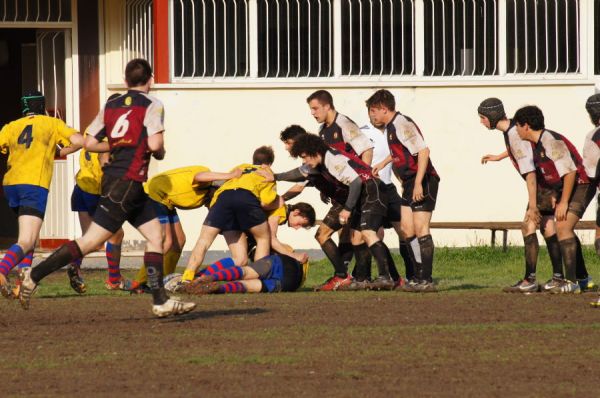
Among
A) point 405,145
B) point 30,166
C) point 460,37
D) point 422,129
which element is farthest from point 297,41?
point 30,166

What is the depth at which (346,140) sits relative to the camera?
14062 mm

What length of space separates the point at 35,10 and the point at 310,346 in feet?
36.6

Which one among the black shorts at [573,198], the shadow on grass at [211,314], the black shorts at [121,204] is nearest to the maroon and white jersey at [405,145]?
the black shorts at [573,198]

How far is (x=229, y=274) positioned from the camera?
1342 centimetres

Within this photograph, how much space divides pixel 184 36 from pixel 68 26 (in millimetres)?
1763

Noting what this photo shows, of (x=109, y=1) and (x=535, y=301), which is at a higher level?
(x=109, y=1)

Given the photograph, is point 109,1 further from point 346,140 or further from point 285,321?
point 285,321

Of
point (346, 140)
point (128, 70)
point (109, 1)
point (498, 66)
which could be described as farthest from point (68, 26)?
point (128, 70)

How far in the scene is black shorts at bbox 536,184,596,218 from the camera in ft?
42.7

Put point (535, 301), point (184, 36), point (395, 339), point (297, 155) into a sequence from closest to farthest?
1. point (395, 339)
2. point (535, 301)
3. point (297, 155)
4. point (184, 36)

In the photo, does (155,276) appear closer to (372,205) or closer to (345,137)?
(372,205)

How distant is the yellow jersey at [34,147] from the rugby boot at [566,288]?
179 inches

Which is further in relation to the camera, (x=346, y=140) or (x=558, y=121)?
(x=558, y=121)

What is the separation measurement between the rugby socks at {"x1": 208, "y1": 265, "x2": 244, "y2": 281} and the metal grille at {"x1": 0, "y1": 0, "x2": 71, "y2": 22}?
753 cm
